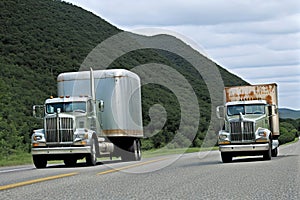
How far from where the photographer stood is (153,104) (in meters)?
52.7

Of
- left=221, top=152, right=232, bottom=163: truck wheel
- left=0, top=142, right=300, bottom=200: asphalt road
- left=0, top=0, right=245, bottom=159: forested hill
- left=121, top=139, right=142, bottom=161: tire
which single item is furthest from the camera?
left=0, top=0, right=245, bottom=159: forested hill

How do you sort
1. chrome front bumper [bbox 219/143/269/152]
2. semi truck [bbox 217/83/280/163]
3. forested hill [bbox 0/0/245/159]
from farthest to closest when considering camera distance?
1. forested hill [bbox 0/0/245/159]
2. semi truck [bbox 217/83/280/163]
3. chrome front bumper [bbox 219/143/269/152]

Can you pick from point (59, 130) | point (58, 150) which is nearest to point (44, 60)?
point (59, 130)

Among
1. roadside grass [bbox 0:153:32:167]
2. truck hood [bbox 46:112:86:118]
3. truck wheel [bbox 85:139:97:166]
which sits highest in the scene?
truck hood [bbox 46:112:86:118]

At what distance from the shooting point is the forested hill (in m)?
49.4

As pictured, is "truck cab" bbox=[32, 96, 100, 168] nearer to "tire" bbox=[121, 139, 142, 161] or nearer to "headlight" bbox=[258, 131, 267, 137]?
"tire" bbox=[121, 139, 142, 161]

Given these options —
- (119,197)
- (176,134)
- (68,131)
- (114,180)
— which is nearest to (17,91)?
(176,134)

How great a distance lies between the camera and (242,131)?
72.7 feet

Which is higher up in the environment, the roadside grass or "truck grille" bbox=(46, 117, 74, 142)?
A: "truck grille" bbox=(46, 117, 74, 142)

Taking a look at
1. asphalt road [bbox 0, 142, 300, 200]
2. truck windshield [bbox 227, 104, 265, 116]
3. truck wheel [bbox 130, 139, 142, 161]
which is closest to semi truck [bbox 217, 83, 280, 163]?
truck windshield [bbox 227, 104, 265, 116]

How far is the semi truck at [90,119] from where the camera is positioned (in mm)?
20875

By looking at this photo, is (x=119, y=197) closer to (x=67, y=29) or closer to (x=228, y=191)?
(x=228, y=191)

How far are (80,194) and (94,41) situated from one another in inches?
2743

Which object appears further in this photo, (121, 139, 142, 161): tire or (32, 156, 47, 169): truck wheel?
(121, 139, 142, 161): tire
